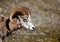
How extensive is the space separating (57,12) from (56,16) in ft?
0.74

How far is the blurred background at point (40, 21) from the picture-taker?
181 inches

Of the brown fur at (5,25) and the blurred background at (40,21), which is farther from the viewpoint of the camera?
the blurred background at (40,21)

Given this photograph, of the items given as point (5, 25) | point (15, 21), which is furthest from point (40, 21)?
point (5, 25)

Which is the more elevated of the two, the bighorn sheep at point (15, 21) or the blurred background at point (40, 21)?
the bighorn sheep at point (15, 21)

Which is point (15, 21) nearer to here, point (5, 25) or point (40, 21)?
point (5, 25)

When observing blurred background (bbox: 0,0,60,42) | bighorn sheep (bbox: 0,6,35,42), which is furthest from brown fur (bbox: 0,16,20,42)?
blurred background (bbox: 0,0,60,42)

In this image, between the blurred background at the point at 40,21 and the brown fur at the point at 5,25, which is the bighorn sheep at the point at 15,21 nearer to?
the brown fur at the point at 5,25

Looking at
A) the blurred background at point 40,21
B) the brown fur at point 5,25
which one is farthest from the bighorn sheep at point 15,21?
the blurred background at point 40,21

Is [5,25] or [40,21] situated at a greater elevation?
[5,25]

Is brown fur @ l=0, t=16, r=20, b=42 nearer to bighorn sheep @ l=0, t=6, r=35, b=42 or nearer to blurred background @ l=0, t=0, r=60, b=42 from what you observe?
bighorn sheep @ l=0, t=6, r=35, b=42

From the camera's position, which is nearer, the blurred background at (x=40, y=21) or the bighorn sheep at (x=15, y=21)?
the bighorn sheep at (x=15, y=21)

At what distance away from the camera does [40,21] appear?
17.1ft

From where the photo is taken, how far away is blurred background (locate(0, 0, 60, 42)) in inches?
181

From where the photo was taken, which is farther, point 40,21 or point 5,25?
point 40,21
